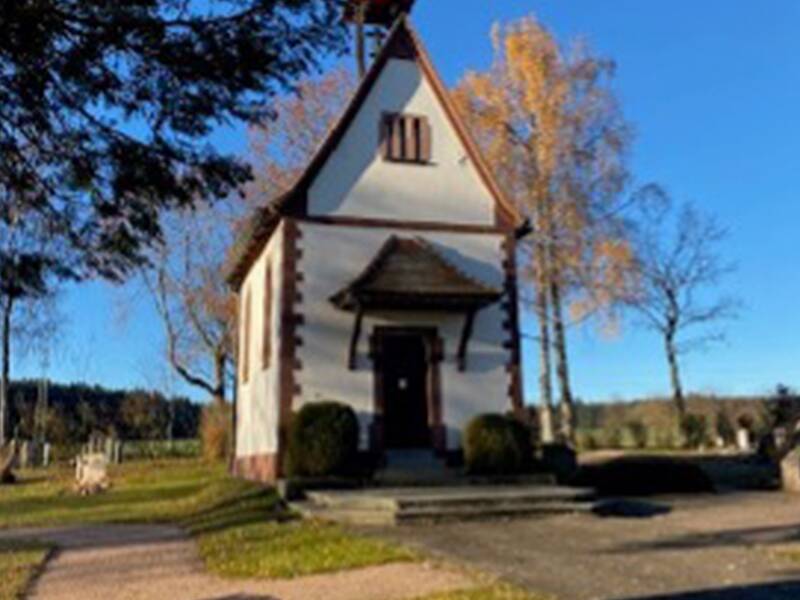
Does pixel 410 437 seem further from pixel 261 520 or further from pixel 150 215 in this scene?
pixel 150 215

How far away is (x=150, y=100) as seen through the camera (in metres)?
7.19

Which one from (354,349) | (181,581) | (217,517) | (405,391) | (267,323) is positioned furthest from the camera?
(267,323)

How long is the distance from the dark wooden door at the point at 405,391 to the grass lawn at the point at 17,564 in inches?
275

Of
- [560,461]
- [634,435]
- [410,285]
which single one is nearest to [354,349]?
[410,285]

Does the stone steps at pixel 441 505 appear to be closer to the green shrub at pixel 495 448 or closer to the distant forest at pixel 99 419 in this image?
the green shrub at pixel 495 448

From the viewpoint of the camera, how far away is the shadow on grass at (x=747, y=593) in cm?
686

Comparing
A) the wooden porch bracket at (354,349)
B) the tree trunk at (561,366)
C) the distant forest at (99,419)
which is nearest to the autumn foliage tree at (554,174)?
the tree trunk at (561,366)

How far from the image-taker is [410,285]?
52.4 ft

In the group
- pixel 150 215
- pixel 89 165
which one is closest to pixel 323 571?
pixel 150 215

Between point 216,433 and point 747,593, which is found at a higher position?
Answer: point 216,433

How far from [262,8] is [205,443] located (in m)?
28.2

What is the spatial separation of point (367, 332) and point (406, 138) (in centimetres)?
439

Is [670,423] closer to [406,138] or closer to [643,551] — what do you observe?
[406,138]

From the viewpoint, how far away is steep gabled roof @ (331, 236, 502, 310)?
15.7 m
